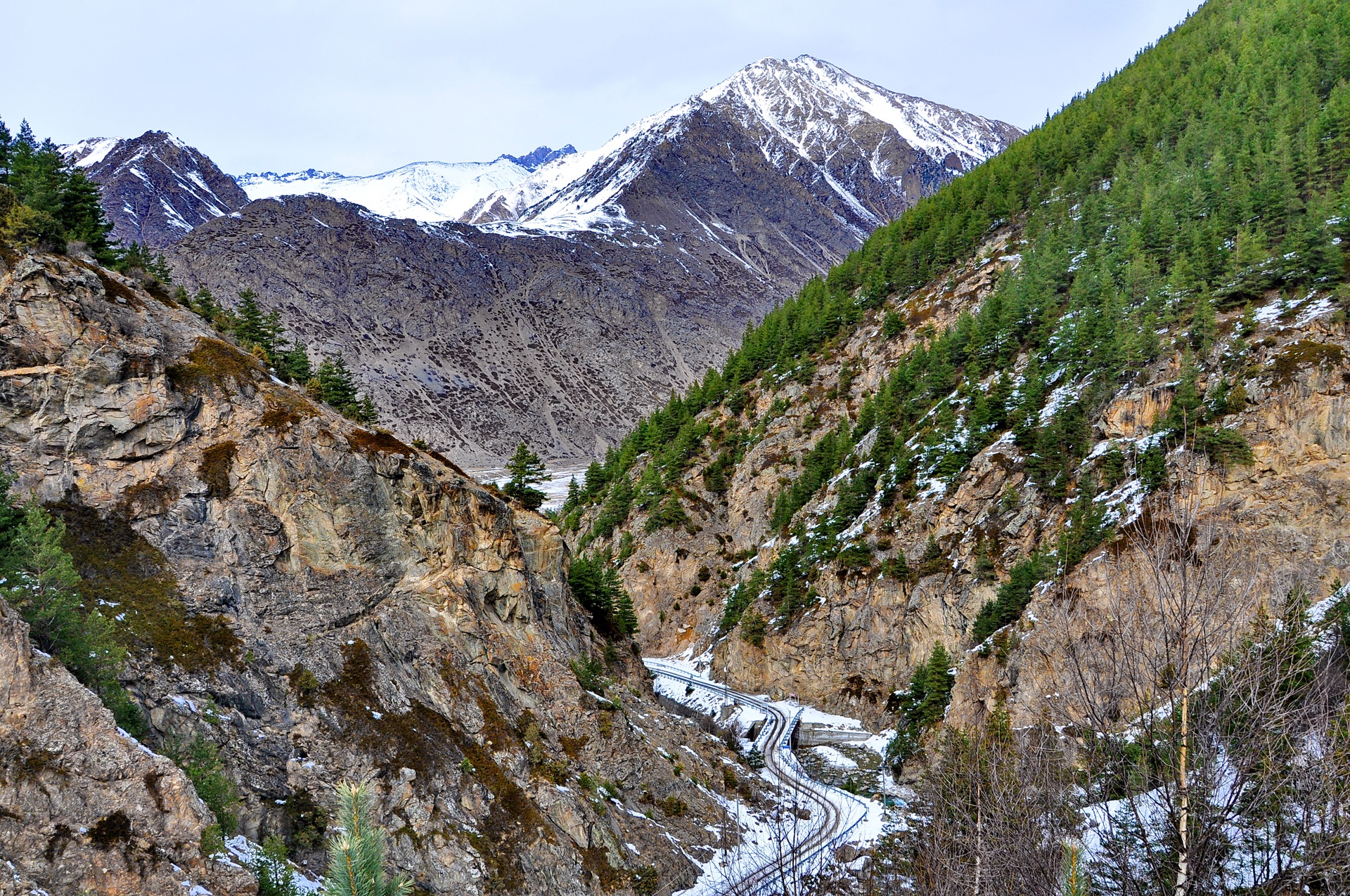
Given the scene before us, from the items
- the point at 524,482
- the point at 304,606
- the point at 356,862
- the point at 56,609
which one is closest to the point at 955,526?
the point at 524,482

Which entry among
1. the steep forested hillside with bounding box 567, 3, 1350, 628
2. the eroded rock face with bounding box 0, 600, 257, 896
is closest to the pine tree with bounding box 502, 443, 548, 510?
the steep forested hillside with bounding box 567, 3, 1350, 628

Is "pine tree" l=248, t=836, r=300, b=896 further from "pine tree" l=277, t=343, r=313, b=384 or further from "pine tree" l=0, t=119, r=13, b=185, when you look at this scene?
"pine tree" l=0, t=119, r=13, b=185

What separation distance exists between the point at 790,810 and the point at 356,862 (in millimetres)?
34102

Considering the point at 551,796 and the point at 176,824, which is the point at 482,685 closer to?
the point at 551,796

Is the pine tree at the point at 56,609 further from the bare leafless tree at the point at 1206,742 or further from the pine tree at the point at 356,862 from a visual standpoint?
the bare leafless tree at the point at 1206,742

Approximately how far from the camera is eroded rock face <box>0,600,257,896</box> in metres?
16.9

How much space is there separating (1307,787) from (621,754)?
27099mm

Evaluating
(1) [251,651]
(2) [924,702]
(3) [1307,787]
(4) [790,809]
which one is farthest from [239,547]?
(2) [924,702]

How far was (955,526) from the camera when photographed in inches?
2293

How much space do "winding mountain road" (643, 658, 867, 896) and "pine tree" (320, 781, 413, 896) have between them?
367 inches

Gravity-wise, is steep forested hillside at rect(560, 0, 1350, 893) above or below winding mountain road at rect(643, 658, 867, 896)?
above

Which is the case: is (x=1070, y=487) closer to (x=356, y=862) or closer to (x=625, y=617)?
(x=625, y=617)

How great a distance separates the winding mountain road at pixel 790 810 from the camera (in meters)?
26.2

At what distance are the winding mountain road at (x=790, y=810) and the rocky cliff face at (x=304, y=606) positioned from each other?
3.64 metres
